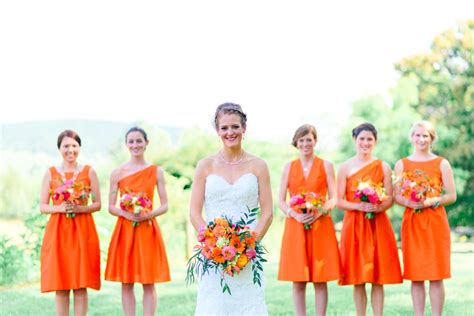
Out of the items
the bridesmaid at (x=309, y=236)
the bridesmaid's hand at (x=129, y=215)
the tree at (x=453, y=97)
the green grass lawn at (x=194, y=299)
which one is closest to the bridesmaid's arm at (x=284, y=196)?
the bridesmaid at (x=309, y=236)

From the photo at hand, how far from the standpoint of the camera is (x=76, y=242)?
334 inches

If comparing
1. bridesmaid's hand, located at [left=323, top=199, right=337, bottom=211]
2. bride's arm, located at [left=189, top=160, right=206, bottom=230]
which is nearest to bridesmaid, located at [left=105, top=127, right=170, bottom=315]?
bridesmaid's hand, located at [left=323, top=199, right=337, bottom=211]

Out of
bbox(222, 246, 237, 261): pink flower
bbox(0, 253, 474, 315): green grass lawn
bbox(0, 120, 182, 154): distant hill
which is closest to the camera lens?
bbox(222, 246, 237, 261): pink flower

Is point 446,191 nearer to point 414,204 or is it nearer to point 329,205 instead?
point 414,204

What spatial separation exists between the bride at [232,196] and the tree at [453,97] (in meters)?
17.2

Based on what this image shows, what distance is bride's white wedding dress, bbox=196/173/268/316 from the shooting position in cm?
588

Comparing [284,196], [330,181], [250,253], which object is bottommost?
[250,253]

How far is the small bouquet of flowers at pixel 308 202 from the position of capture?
8227 millimetres

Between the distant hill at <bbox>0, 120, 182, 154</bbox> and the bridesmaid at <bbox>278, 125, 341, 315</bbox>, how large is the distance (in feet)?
32.7

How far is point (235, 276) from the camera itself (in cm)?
591

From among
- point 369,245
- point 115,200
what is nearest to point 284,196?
point 369,245

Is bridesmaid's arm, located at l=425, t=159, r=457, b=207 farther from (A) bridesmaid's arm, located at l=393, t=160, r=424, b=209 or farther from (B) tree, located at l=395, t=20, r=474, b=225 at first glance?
(B) tree, located at l=395, t=20, r=474, b=225

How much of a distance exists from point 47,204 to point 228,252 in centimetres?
357

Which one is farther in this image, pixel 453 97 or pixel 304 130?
pixel 453 97
